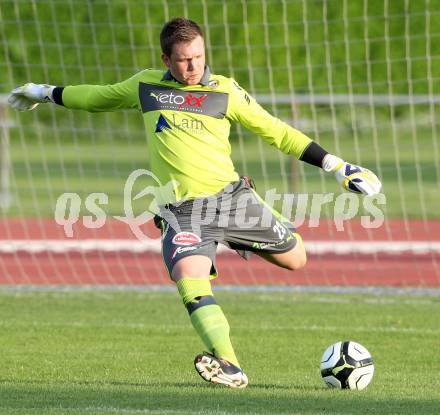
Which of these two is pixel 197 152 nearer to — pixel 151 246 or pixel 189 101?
pixel 189 101

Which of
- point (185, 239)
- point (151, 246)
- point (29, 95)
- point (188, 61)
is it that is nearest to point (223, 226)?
point (185, 239)

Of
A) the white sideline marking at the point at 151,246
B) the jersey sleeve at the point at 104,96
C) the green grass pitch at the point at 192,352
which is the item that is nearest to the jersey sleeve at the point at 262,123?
the jersey sleeve at the point at 104,96

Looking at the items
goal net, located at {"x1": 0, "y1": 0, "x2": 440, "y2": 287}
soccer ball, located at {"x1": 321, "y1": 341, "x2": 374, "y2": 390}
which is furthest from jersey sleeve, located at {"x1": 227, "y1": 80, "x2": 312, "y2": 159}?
goal net, located at {"x1": 0, "y1": 0, "x2": 440, "y2": 287}

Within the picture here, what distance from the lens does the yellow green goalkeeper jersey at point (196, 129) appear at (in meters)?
6.96

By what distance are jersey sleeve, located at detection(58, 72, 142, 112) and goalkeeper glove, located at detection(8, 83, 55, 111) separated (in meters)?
0.15

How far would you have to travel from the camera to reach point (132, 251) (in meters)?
14.6

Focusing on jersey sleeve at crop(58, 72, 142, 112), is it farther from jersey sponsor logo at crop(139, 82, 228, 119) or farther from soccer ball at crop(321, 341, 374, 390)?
→ soccer ball at crop(321, 341, 374, 390)

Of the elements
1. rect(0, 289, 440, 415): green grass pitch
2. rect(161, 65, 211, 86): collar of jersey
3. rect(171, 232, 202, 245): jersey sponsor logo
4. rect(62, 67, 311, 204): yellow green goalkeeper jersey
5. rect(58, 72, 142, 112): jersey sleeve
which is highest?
rect(161, 65, 211, 86): collar of jersey

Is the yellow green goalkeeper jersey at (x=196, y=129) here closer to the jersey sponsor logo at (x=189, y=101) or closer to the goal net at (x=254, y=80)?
the jersey sponsor logo at (x=189, y=101)

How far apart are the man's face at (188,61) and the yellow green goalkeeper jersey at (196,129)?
10cm

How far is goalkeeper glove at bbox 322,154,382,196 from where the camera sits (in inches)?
263

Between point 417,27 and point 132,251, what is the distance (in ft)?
15.2

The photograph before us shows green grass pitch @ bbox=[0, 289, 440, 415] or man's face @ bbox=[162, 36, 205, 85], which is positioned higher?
man's face @ bbox=[162, 36, 205, 85]

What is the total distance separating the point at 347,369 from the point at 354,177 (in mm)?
1116
